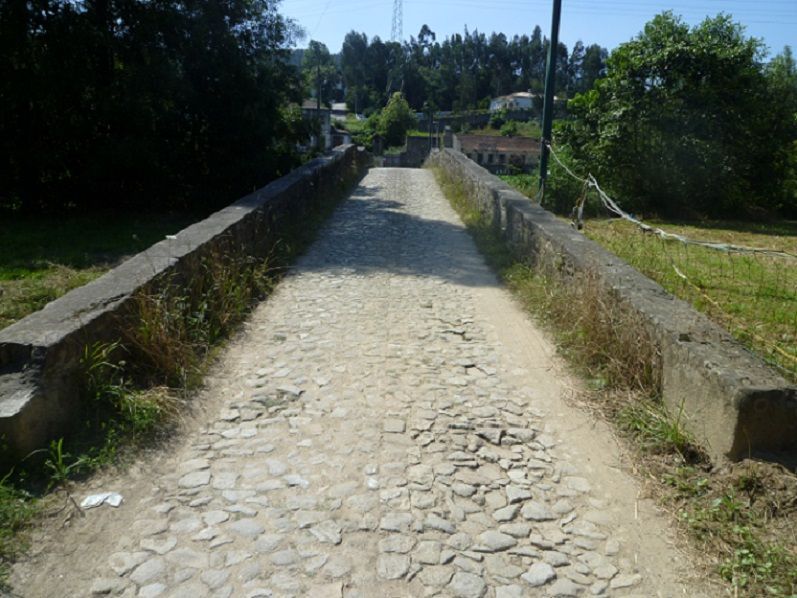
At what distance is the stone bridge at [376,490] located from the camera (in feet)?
9.04

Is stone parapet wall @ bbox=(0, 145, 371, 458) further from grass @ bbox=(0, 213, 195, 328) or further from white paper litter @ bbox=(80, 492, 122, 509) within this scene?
grass @ bbox=(0, 213, 195, 328)

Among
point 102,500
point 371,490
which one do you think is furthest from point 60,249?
point 371,490

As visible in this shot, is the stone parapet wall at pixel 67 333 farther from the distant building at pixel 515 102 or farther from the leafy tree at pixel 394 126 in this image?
the distant building at pixel 515 102

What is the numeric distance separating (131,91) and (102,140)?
3.52 feet

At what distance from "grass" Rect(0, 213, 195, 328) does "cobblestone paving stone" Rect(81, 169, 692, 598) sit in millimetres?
2375

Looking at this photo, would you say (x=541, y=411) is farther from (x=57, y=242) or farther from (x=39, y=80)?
(x=39, y=80)

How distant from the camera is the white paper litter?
317 centimetres

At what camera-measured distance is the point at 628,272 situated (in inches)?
216

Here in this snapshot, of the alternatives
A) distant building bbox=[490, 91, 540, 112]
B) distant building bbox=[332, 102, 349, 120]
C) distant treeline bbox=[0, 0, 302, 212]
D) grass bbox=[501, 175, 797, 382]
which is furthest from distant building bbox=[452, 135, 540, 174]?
distant building bbox=[332, 102, 349, 120]

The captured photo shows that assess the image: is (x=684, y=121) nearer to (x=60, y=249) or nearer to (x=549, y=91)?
(x=549, y=91)

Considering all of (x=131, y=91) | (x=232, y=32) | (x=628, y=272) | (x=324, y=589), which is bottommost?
(x=324, y=589)

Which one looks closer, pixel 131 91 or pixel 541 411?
pixel 541 411

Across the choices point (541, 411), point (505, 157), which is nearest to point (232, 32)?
point (541, 411)

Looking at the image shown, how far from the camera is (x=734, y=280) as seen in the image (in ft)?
24.9
